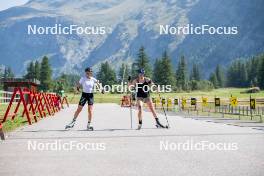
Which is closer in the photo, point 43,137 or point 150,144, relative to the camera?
point 150,144

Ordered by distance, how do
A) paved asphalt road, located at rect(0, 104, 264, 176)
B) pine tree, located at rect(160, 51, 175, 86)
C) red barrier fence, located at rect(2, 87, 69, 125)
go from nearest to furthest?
1. paved asphalt road, located at rect(0, 104, 264, 176)
2. red barrier fence, located at rect(2, 87, 69, 125)
3. pine tree, located at rect(160, 51, 175, 86)

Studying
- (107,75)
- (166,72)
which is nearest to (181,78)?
(107,75)

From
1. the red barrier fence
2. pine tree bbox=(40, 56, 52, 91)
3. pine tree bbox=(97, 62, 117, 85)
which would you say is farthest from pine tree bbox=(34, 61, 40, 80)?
the red barrier fence

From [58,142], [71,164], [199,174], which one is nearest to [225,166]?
[199,174]

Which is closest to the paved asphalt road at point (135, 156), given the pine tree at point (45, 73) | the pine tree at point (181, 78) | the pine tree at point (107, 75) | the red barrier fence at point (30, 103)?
the red barrier fence at point (30, 103)

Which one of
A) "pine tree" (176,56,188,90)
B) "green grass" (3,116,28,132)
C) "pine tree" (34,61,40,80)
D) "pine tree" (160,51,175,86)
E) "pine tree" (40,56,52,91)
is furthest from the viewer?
"pine tree" (176,56,188,90)

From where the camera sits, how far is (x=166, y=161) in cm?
807

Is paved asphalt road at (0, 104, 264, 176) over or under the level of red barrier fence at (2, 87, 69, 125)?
under

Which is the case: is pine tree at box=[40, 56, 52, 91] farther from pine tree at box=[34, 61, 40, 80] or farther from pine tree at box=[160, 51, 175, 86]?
pine tree at box=[160, 51, 175, 86]

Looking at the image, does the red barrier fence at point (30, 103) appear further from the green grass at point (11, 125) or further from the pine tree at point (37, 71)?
the pine tree at point (37, 71)

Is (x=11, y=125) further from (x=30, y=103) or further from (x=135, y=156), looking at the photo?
(x=135, y=156)

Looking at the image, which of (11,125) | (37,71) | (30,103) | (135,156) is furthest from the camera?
(37,71)

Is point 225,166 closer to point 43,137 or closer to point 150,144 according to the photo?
point 150,144

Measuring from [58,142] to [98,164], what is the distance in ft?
12.4
